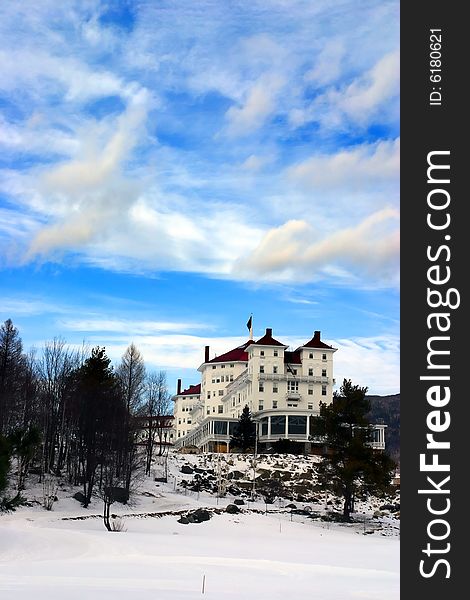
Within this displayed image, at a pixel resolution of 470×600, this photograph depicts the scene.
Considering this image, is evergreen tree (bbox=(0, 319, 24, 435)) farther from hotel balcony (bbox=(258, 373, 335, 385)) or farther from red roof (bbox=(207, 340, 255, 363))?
red roof (bbox=(207, 340, 255, 363))

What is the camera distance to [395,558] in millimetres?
32688

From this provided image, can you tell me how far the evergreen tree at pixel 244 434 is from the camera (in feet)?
274

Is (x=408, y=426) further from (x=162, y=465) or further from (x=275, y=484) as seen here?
(x=162, y=465)

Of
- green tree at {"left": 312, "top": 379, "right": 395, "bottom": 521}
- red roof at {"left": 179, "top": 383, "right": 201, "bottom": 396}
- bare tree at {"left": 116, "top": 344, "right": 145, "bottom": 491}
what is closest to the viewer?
green tree at {"left": 312, "top": 379, "right": 395, "bottom": 521}

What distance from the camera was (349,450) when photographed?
50125 millimetres

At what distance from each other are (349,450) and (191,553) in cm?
2127

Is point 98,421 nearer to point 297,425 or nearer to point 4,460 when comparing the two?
point 4,460

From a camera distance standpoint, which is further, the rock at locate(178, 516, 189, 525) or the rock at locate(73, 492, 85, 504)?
the rock at locate(73, 492, 85, 504)

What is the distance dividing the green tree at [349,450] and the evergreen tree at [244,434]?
1220 inches

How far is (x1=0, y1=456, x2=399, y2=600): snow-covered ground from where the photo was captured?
765 inches

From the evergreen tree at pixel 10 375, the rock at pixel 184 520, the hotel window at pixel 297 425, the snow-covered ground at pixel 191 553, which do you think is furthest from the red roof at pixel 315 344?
the rock at pixel 184 520

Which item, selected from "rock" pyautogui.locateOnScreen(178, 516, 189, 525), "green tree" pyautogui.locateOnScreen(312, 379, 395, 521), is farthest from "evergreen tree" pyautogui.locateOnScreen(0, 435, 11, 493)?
"green tree" pyautogui.locateOnScreen(312, 379, 395, 521)

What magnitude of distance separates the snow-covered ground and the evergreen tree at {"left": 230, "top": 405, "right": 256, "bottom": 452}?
25.7 meters

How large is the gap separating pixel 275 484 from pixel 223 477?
5.29m
